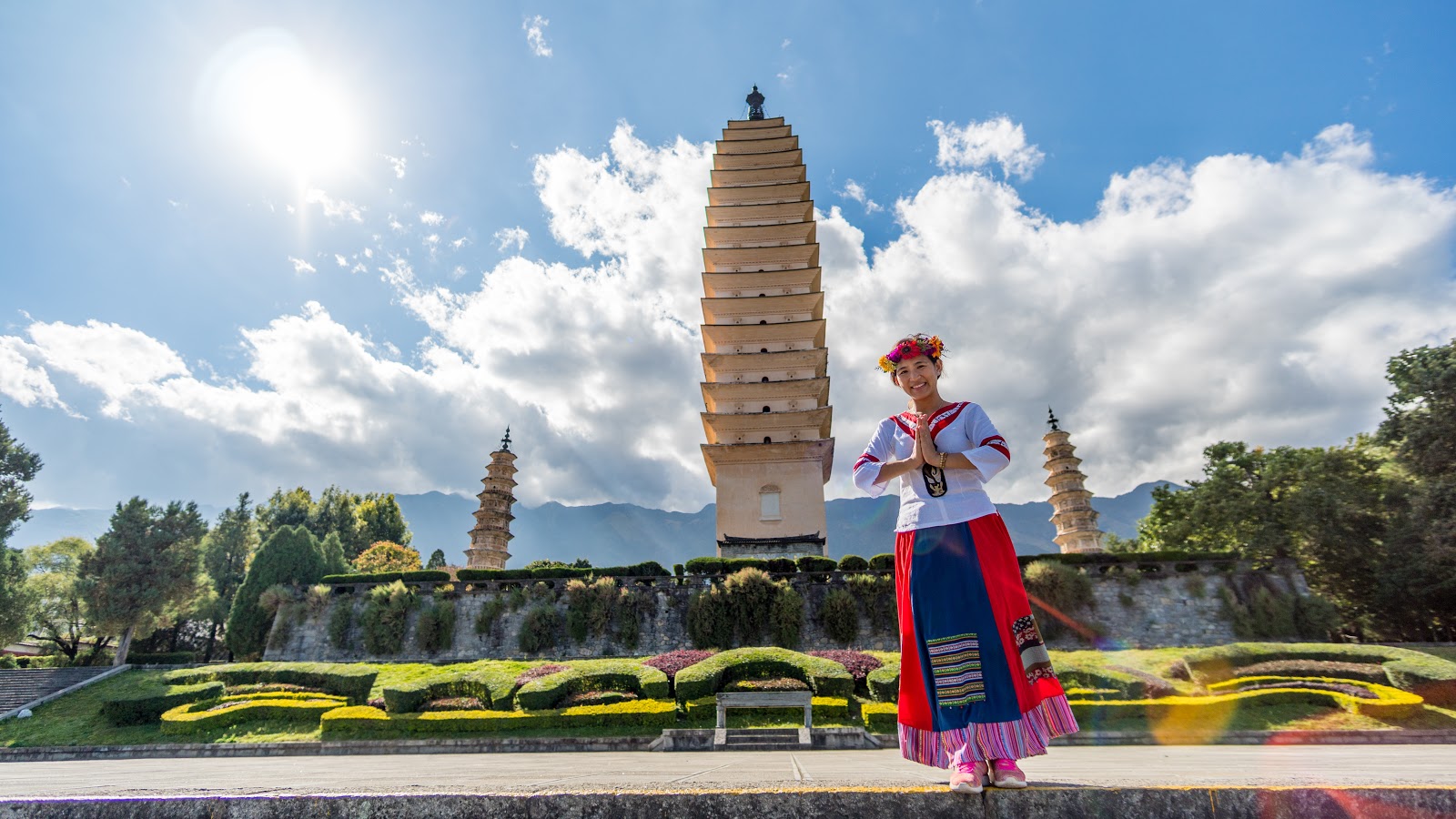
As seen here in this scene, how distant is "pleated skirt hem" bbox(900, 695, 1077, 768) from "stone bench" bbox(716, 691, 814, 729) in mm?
9662

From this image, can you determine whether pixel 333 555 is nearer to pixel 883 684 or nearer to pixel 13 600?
pixel 13 600

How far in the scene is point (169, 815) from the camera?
2.26m

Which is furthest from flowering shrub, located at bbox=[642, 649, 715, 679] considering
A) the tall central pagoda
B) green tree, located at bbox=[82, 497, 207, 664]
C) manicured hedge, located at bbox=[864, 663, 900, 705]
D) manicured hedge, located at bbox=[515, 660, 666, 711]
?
green tree, located at bbox=[82, 497, 207, 664]

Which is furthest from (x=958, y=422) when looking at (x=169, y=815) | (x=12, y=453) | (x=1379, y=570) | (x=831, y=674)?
(x=12, y=453)

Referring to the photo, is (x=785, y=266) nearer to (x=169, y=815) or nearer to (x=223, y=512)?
(x=169, y=815)

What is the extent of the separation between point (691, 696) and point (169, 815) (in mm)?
11622

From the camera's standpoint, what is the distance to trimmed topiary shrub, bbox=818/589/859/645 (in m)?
19.0

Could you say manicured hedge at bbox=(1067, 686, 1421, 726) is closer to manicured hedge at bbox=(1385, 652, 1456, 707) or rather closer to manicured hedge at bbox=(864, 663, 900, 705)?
manicured hedge at bbox=(1385, 652, 1456, 707)

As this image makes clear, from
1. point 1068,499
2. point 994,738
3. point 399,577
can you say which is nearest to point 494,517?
point 399,577

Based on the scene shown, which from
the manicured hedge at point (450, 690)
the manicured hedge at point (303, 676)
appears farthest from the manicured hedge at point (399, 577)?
the manicured hedge at point (450, 690)

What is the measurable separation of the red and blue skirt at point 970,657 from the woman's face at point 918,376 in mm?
807

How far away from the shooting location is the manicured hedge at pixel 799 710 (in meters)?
12.1

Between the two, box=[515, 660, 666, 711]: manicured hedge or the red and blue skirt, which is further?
box=[515, 660, 666, 711]: manicured hedge

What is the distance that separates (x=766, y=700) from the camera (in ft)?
39.3
